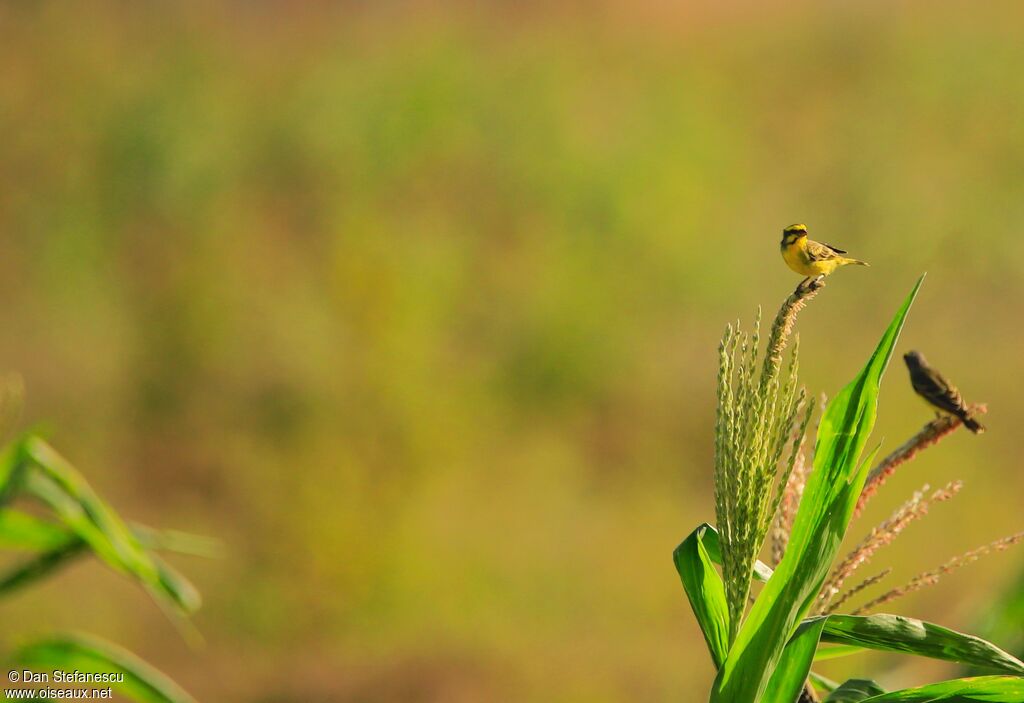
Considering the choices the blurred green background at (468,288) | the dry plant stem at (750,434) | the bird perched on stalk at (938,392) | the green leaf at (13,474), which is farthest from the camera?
the blurred green background at (468,288)

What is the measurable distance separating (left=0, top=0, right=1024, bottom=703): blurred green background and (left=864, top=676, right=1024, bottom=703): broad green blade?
3.22m

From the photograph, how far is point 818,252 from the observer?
0.51 metres

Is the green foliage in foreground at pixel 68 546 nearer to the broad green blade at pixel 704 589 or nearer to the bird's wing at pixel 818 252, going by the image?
Result: the broad green blade at pixel 704 589

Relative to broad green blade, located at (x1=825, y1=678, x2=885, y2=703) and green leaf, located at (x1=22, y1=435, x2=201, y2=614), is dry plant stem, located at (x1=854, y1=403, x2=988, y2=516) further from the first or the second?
green leaf, located at (x1=22, y1=435, x2=201, y2=614)

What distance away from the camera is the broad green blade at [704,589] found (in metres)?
0.59

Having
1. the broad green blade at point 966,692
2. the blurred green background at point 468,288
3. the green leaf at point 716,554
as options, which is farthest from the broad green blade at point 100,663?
the blurred green background at point 468,288

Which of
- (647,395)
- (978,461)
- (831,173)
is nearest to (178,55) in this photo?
(647,395)

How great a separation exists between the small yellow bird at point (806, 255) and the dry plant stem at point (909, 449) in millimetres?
103

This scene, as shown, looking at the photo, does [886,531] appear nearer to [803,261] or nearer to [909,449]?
[909,449]

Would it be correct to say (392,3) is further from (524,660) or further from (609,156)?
(524,660)

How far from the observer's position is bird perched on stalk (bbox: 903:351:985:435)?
59 centimetres

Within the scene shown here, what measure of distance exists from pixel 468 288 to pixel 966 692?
12.1 feet

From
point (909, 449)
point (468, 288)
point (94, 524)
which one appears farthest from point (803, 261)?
point (468, 288)

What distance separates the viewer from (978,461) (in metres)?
4.13
